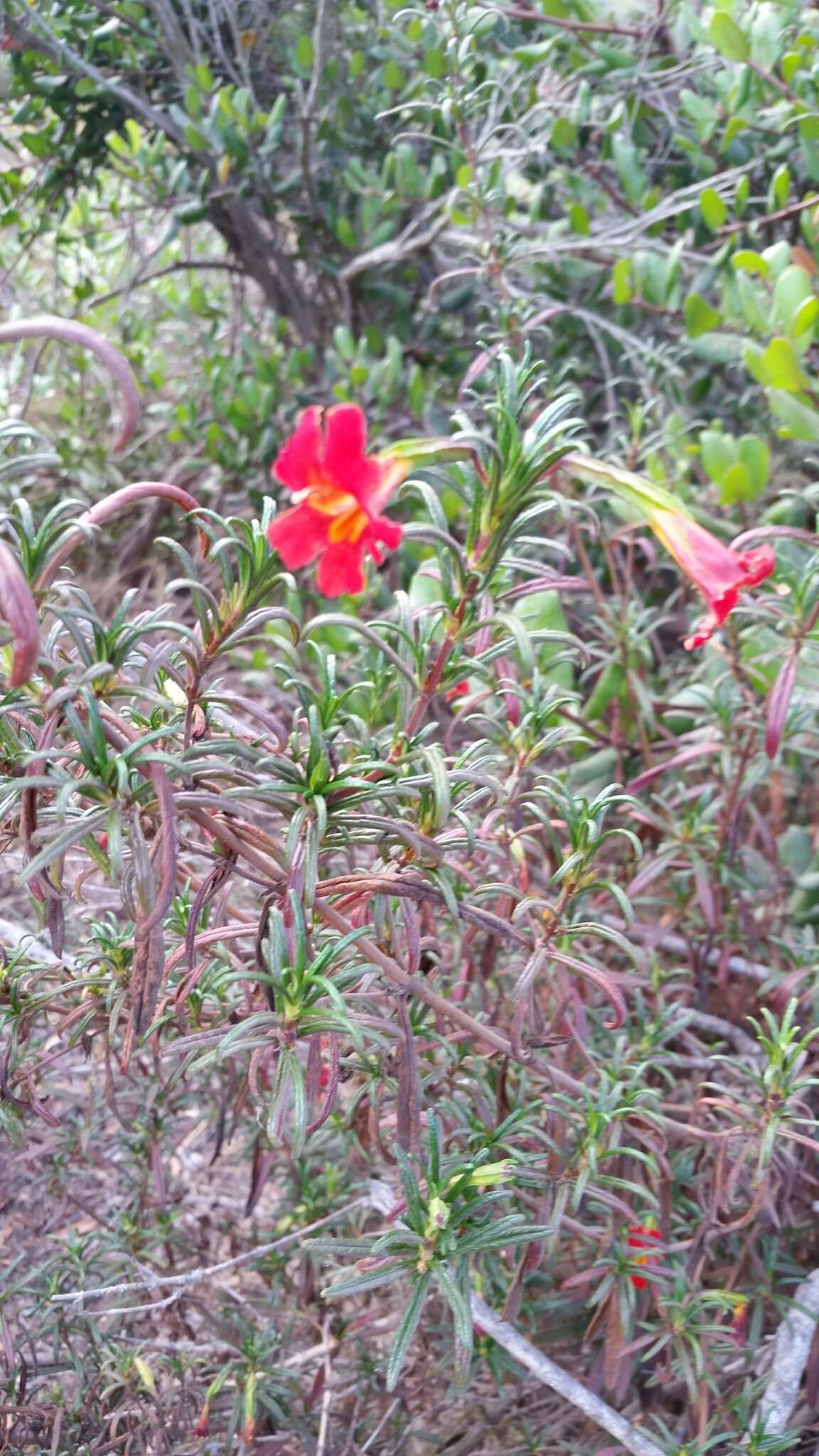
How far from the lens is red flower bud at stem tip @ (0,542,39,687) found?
0.72 meters

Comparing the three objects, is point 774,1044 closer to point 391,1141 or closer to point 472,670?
point 391,1141

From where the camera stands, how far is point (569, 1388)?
1.28 meters

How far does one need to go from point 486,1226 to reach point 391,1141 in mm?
272

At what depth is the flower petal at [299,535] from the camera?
38.2 inches

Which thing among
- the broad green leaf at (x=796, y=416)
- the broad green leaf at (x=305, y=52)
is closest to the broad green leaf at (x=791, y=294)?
the broad green leaf at (x=796, y=416)

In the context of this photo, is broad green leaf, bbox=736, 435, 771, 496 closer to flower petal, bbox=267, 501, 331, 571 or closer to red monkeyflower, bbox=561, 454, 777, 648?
red monkeyflower, bbox=561, 454, 777, 648

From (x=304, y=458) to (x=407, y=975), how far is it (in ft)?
1.60

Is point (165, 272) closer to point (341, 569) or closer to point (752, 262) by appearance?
point (752, 262)

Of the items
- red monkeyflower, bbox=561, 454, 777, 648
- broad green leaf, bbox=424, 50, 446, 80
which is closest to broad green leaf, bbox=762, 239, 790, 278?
broad green leaf, bbox=424, 50, 446, 80

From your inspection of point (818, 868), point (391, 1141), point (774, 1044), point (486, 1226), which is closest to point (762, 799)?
point (818, 868)

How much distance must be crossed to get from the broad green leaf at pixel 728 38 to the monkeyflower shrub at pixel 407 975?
0.93 m

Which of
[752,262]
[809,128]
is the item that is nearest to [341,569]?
[752,262]

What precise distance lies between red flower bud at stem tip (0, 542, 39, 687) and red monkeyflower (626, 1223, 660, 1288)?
972 millimetres

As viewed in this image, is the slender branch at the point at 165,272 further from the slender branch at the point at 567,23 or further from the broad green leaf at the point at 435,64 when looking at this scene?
the slender branch at the point at 567,23
